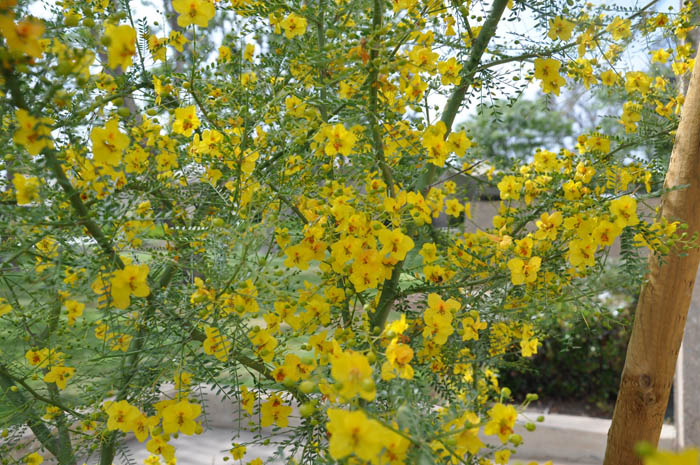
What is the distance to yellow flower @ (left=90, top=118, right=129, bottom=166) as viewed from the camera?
72 centimetres

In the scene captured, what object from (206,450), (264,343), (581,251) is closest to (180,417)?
(264,343)

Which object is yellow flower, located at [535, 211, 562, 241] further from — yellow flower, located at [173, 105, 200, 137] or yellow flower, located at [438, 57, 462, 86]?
yellow flower, located at [173, 105, 200, 137]

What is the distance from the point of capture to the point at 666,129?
159cm

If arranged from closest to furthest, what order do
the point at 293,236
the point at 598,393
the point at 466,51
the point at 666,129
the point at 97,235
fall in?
the point at 97,235
the point at 293,236
the point at 466,51
the point at 666,129
the point at 598,393

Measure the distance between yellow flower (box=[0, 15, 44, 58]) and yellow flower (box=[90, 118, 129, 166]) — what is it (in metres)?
0.18

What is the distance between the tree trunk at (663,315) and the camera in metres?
1.41

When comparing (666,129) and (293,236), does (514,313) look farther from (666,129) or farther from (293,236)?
(666,129)

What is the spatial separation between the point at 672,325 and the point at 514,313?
0.53 m

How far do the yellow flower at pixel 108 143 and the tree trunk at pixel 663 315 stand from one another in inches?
52.5

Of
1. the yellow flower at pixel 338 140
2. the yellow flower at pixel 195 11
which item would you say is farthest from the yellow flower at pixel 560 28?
the yellow flower at pixel 195 11

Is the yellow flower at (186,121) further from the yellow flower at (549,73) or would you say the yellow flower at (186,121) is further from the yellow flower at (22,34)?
the yellow flower at (549,73)

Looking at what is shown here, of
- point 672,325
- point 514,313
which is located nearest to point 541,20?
point 514,313

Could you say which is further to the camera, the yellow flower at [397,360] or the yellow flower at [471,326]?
the yellow flower at [471,326]

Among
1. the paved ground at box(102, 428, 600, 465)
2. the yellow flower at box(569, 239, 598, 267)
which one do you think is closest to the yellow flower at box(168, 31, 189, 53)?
the yellow flower at box(569, 239, 598, 267)
